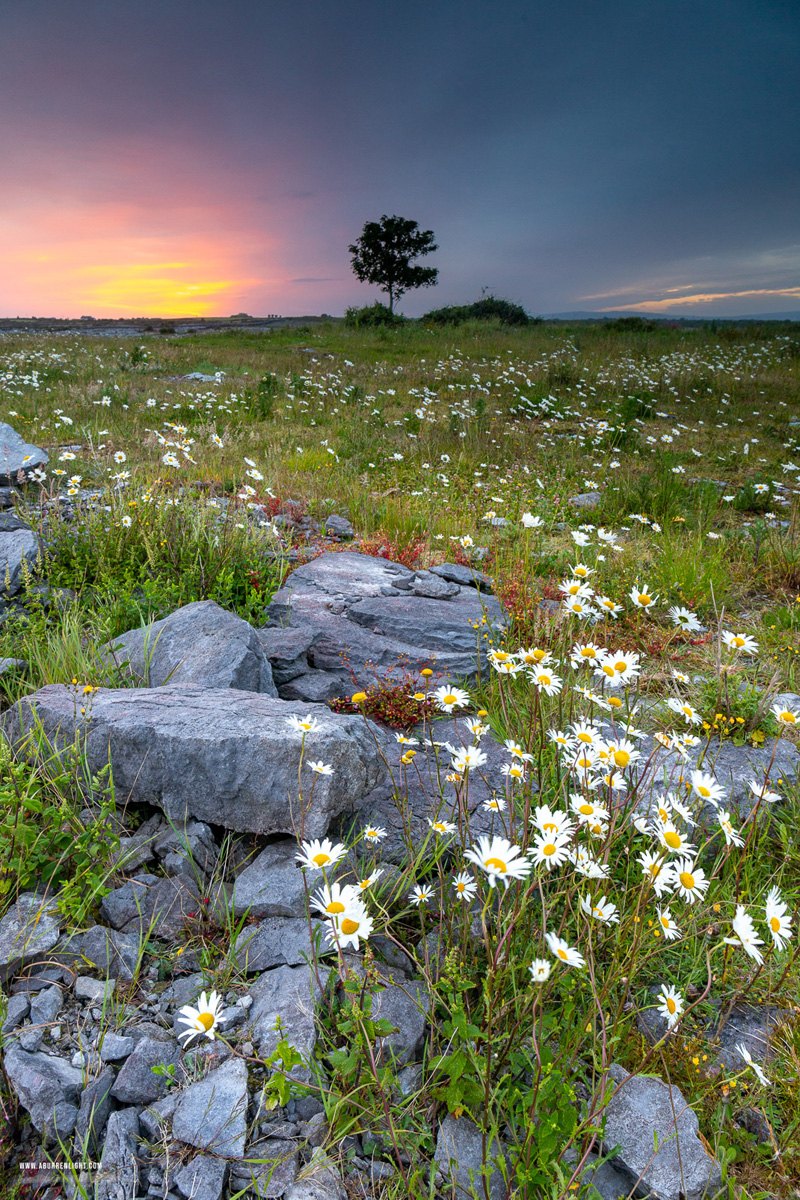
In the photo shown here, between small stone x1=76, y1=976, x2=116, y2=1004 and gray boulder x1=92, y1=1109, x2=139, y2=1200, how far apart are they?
375mm

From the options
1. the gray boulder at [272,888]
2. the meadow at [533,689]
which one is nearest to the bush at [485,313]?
the meadow at [533,689]

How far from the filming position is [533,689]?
3.04m

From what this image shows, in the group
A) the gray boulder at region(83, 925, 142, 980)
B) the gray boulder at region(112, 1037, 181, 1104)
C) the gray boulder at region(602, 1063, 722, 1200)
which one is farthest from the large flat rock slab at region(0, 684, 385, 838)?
the gray boulder at region(602, 1063, 722, 1200)

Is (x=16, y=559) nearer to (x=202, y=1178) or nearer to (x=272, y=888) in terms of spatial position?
(x=272, y=888)

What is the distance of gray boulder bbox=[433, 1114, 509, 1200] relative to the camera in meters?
1.52

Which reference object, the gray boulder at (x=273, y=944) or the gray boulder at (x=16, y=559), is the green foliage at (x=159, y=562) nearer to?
the gray boulder at (x=16, y=559)

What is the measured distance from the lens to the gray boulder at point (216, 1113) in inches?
62.6

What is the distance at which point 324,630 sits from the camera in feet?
13.5

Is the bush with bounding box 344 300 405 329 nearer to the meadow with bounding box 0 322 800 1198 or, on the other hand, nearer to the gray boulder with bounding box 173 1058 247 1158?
the meadow with bounding box 0 322 800 1198

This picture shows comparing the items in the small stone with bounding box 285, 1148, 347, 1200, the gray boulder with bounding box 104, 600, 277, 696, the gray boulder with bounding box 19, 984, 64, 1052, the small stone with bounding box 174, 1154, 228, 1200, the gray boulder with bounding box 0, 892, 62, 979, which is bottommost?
the small stone with bounding box 285, 1148, 347, 1200

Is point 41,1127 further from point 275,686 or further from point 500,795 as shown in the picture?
point 275,686

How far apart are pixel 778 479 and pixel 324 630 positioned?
859 centimetres

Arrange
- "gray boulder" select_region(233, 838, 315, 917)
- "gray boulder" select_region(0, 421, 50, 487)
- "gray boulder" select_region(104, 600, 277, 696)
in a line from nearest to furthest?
"gray boulder" select_region(233, 838, 315, 917) < "gray boulder" select_region(104, 600, 277, 696) < "gray boulder" select_region(0, 421, 50, 487)

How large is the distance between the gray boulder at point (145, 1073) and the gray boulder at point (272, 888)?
0.45 metres
